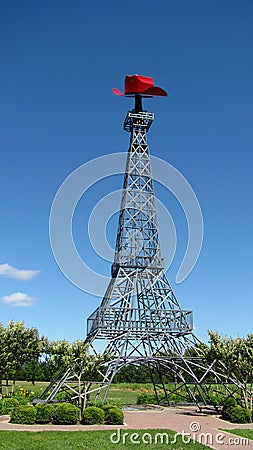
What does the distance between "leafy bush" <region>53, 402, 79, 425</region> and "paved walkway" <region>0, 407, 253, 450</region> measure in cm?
53

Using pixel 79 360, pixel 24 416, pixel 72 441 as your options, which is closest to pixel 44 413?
pixel 24 416

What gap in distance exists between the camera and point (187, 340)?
84.7 ft

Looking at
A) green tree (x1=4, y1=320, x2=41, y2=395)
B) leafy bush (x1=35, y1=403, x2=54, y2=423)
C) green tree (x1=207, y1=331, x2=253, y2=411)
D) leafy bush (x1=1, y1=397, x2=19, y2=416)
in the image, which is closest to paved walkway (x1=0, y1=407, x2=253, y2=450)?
leafy bush (x1=35, y1=403, x2=54, y2=423)

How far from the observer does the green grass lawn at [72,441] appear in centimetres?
1226

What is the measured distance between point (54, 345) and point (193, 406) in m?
12.3

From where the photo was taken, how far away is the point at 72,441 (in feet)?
43.5

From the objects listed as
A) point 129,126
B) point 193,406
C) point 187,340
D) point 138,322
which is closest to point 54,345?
point 138,322

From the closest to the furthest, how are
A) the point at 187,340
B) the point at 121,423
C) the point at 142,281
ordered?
the point at 121,423
the point at 187,340
the point at 142,281

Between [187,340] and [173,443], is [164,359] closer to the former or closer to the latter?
[187,340]

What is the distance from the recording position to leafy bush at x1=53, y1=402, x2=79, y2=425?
690 inches

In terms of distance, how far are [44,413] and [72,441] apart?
4.71 meters

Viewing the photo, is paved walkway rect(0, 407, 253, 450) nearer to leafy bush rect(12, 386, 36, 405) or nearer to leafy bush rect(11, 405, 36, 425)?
leafy bush rect(11, 405, 36, 425)

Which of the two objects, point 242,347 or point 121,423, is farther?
point 242,347

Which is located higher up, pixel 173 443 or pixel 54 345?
pixel 54 345
